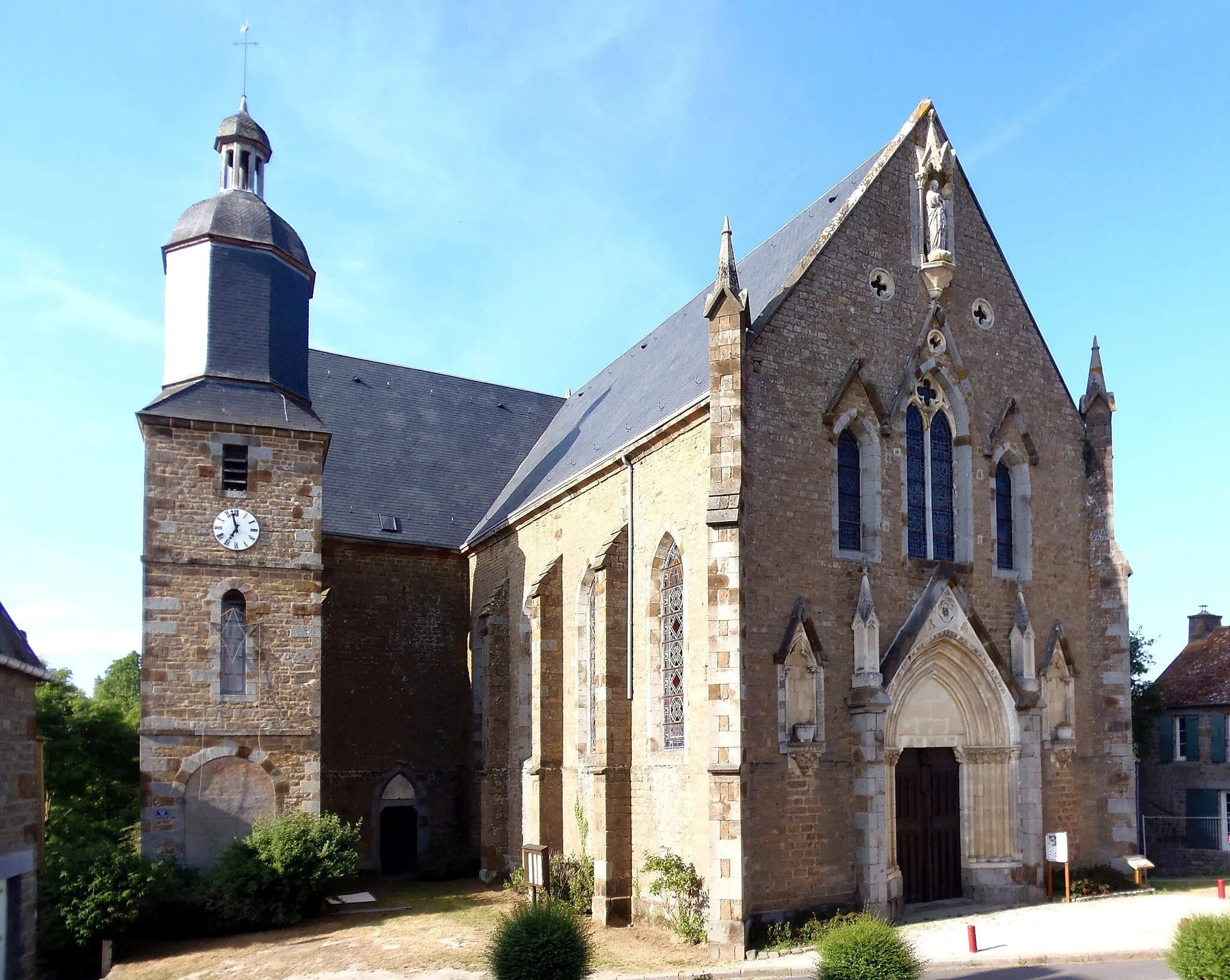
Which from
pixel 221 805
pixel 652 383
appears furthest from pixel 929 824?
pixel 221 805

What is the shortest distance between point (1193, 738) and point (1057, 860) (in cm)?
1275

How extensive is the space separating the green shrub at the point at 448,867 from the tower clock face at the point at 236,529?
7.89 metres

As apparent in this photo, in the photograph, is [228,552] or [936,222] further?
[228,552]

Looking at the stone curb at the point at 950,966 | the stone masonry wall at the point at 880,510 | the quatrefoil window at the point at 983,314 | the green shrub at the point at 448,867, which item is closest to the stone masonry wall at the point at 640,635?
the stone masonry wall at the point at 880,510

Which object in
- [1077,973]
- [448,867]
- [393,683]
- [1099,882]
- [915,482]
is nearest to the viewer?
[1077,973]

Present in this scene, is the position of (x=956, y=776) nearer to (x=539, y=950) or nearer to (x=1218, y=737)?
(x=539, y=950)

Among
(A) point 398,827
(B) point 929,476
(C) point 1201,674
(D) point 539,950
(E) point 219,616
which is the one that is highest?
(B) point 929,476

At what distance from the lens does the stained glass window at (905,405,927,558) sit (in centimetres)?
1717

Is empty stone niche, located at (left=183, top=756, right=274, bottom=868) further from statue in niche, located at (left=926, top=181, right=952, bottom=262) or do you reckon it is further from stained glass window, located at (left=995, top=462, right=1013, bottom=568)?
statue in niche, located at (left=926, top=181, right=952, bottom=262)

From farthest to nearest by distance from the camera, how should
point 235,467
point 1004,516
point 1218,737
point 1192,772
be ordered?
point 1192,772 < point 1218,737 < point 235,467 < point 1004,516

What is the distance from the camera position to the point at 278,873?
56.8 ft

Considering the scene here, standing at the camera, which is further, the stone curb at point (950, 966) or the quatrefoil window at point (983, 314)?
the quatrefoil window at point (983, 314)

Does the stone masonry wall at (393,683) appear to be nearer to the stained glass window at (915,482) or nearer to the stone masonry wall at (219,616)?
the stone masonry wall at (219,616)

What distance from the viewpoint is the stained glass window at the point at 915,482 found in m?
17.2
